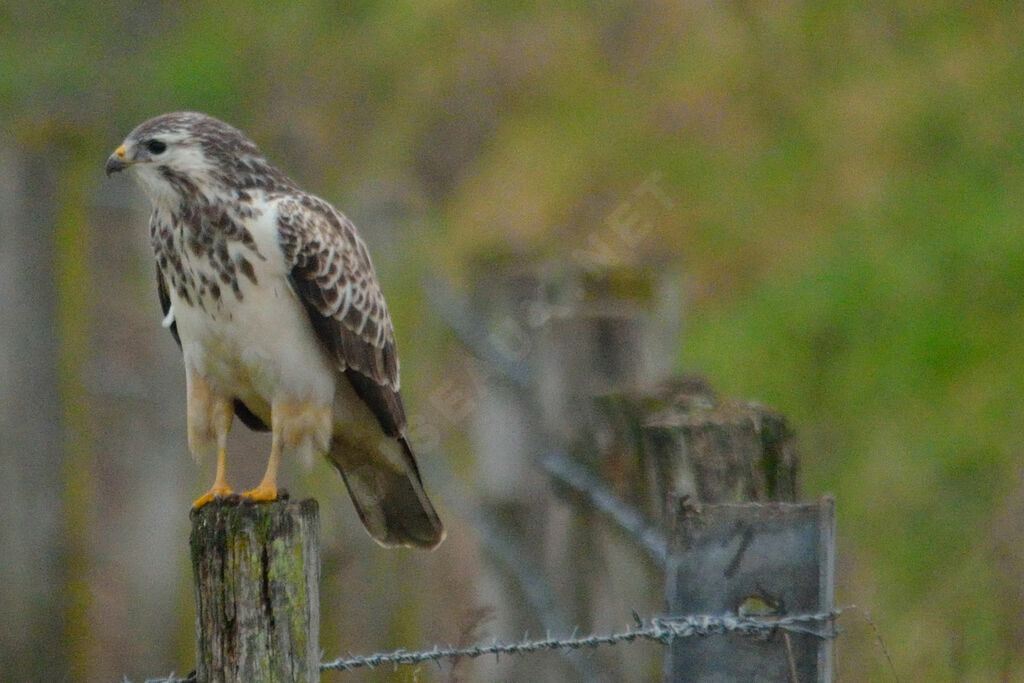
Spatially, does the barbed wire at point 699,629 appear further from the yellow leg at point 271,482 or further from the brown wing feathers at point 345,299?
the brown wing feathers at point 345,299

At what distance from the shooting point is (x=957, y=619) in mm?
4469

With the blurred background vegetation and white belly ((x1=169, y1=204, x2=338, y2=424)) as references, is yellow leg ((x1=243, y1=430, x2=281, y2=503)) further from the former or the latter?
the blurred background vegetation

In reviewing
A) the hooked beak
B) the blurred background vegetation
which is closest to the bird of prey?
the hooked beak

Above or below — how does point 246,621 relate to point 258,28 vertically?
below

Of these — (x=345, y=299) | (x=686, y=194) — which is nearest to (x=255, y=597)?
(x=345, y=299)

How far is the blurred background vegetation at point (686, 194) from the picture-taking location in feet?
15.9

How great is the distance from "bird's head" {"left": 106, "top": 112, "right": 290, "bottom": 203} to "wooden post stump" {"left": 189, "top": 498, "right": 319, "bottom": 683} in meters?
1.53

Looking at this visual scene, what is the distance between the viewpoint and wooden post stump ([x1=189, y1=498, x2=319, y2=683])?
99.7 inches

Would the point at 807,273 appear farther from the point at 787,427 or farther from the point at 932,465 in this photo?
the point at 787,427

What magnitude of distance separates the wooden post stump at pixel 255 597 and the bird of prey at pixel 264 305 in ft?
3.85

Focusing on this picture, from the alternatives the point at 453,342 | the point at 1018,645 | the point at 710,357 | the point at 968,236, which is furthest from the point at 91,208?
the point at 968,236

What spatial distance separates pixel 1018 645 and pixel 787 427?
159cm

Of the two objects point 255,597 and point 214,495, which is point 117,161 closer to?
point 214,495

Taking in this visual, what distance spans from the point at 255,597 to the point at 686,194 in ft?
21.7
